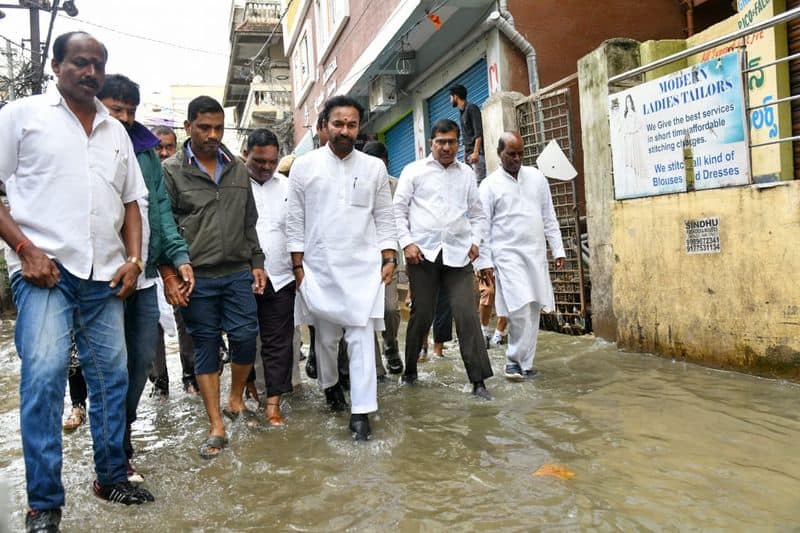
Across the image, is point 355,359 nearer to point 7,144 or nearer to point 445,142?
point 445,142

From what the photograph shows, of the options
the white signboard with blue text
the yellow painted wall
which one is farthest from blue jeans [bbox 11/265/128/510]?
the white signboard with blue text

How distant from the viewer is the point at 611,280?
19.3 feet

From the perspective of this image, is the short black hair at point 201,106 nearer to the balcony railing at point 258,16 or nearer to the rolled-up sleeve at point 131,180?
the rolled-up sleeve at point 131,180

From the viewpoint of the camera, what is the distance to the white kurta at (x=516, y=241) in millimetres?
4992

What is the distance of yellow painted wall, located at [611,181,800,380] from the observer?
4.27 metres

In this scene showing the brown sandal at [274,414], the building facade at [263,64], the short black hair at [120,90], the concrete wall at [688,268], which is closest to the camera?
the short black hair at [120,90]

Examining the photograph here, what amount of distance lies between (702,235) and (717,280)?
333 mm

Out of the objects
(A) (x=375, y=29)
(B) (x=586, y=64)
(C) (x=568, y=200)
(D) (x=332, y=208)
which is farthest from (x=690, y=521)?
(A) (x=375, y=29)

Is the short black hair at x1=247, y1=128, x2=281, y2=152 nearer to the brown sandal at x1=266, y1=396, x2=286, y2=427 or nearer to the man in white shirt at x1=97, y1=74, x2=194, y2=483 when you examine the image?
the man in white shirt at x1=97, y1=74, x2=194, y2=483

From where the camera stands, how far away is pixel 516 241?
507 cm

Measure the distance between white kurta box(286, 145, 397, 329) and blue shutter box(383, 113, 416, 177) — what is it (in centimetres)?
959

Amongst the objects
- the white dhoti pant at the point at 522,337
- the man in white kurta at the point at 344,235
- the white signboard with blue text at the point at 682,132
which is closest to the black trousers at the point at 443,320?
the white dhoti pant at the point at 522,337

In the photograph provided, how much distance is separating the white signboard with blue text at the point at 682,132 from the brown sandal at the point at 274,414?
3221mm

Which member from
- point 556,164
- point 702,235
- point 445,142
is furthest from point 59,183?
point 556,164
